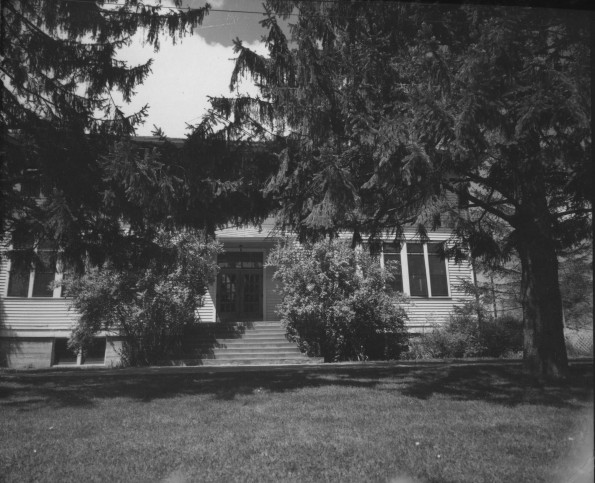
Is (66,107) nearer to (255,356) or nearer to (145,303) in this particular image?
(145,303)

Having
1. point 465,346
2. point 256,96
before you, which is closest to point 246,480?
point 256,96

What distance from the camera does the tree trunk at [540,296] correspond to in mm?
7656

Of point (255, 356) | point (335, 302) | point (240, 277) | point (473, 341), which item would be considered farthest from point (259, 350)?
point (473, 341)

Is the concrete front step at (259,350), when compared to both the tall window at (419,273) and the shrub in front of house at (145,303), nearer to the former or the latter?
the shrub in front of house at (145,303)

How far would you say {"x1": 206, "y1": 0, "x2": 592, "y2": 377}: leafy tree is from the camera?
4988 mm

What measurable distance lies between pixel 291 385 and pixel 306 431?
309 centimetres

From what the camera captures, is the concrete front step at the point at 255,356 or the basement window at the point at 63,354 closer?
the concrete front step at the point at 255,356

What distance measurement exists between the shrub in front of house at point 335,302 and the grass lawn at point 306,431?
19.3ft

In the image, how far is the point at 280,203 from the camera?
7539 millimetres

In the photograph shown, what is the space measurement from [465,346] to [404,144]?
37.9ft

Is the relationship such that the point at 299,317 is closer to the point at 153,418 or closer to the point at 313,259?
the point at 313,259

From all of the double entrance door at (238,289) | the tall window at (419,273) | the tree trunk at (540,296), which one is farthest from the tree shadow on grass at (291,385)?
the tall window at (419,273)

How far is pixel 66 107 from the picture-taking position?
28.1 ft

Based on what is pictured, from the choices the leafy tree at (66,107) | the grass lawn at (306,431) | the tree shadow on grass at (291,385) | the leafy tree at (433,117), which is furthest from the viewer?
the leafy tree at (66,107)
